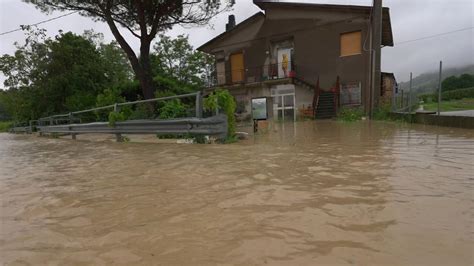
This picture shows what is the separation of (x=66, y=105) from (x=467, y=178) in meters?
27.2

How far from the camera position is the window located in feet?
64.6

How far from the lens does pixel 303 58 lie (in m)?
22.1

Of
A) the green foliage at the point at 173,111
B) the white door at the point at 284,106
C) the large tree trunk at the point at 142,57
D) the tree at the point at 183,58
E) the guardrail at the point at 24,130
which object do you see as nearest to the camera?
the green foliage at the point at 173,111

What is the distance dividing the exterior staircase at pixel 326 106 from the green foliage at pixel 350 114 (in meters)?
0.75

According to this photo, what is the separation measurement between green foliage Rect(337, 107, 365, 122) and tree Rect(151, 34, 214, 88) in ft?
76.7

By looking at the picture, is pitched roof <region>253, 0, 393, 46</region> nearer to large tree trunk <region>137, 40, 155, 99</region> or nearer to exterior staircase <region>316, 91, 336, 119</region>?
exterior staircase <region>316, 91, 336, 119</region>

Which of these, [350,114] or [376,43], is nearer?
[376,43]

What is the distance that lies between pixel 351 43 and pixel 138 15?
12583mm

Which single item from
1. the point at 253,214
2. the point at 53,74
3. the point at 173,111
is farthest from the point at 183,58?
the point at 253,214

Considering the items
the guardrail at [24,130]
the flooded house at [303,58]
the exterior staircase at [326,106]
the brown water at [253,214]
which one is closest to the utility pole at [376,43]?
the flooded house at [303,58]

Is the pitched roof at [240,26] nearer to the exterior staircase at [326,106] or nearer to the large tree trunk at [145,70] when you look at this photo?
the exterior staircase at [326,106]

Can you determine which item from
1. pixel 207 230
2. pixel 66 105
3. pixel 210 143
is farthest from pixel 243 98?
pixel 207 230

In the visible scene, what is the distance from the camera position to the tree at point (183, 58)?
132ft

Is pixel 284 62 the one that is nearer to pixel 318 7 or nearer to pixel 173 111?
pixel 318 7
